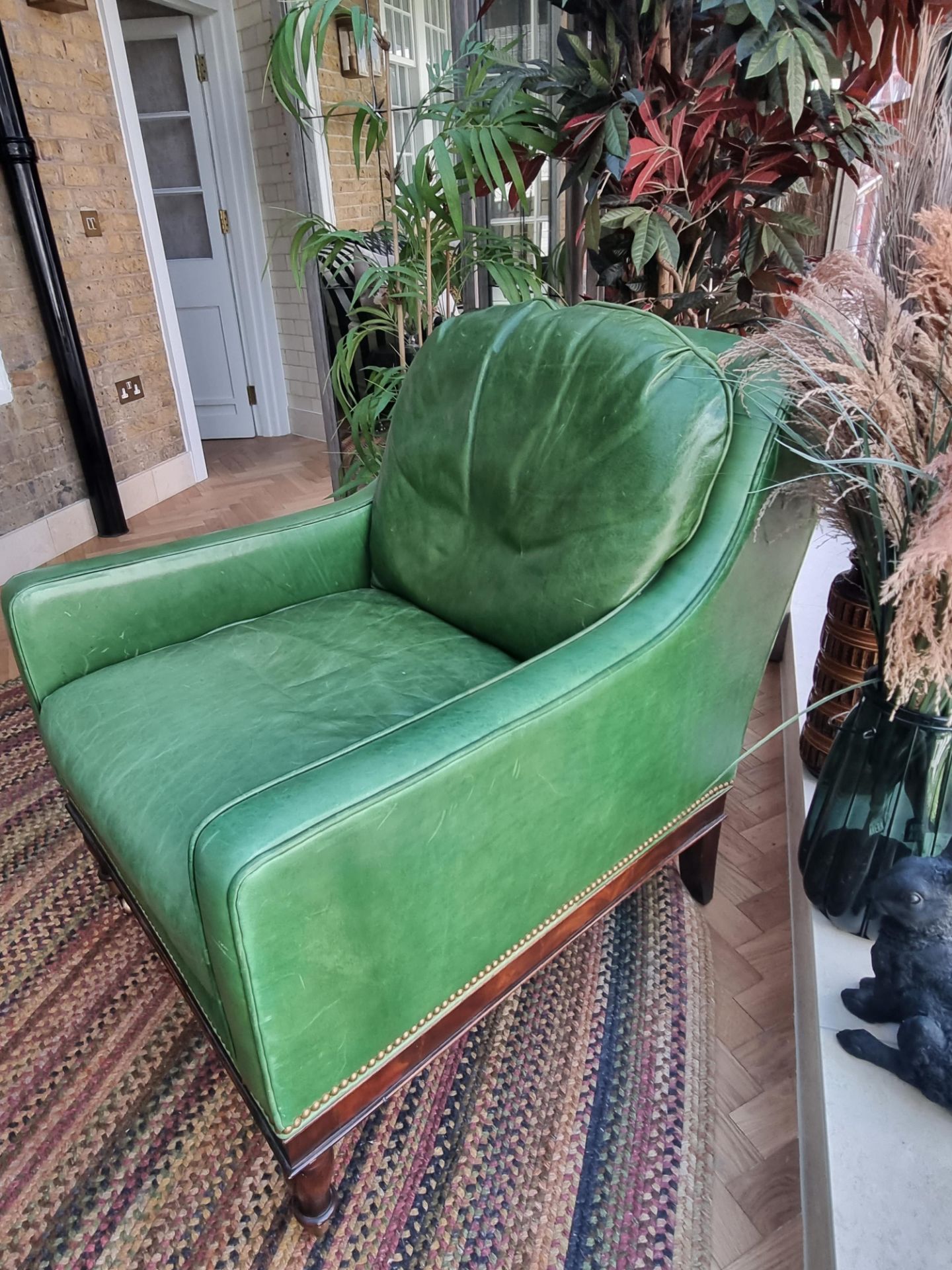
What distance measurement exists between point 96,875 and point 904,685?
1.40 m

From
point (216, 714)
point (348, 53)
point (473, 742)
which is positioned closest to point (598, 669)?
point (473, 742)

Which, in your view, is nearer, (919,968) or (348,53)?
(919,968)

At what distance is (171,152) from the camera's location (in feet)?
12.6

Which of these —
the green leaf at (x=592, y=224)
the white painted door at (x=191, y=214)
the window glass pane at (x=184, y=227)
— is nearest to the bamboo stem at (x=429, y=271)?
the green leaf at (x=592, y=224)

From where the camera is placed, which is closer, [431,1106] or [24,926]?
[431,1106]

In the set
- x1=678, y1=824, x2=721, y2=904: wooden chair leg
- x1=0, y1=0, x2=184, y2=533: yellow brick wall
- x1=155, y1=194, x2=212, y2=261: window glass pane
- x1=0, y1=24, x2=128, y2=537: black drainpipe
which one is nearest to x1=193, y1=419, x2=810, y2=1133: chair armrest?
x1=678, y1=824, x2=721, y2=904: wooden chair leg

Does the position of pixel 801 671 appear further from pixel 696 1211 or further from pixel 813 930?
pixel 696 1211

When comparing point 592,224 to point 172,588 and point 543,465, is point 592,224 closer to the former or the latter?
point 543,465

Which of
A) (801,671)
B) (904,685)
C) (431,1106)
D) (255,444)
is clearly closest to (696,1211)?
(431,1106)

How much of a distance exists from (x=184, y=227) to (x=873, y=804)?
4.29m

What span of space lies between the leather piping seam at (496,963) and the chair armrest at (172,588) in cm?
72

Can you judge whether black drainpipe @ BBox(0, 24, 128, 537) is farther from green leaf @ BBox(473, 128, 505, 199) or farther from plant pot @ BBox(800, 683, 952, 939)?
plant pot @ BBox(800, 683, 952, 939)

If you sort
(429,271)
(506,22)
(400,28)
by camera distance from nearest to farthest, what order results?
(429,271), (506,22), (400,28)

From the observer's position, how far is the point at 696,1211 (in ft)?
3.09
